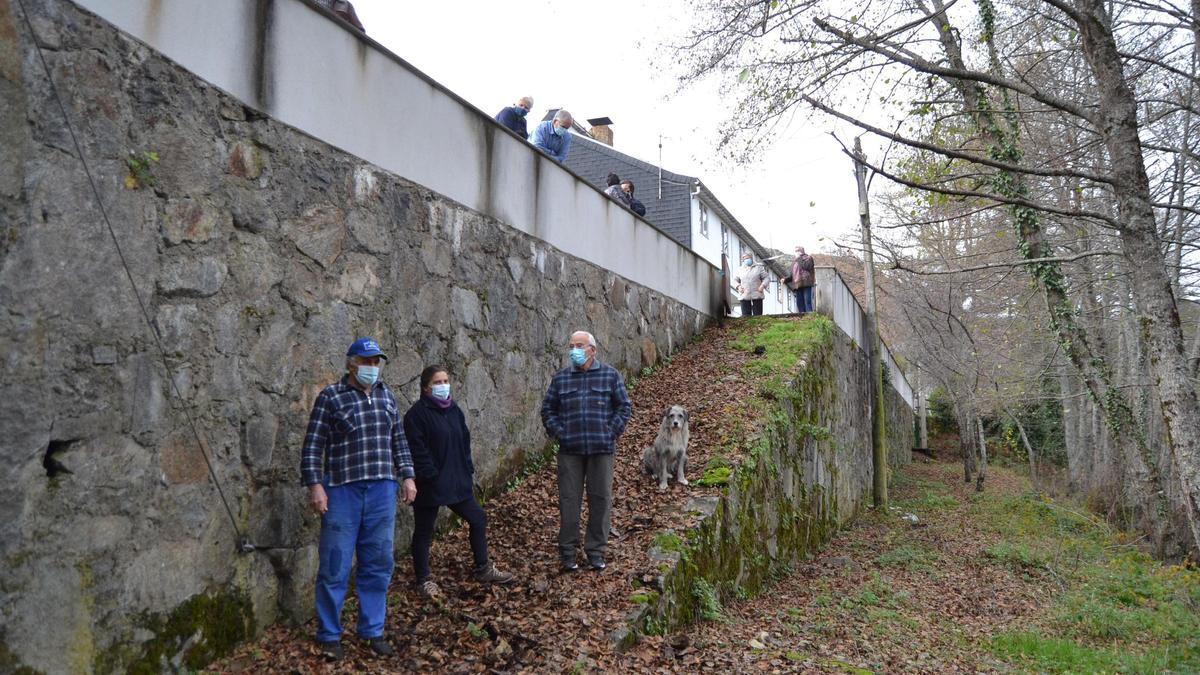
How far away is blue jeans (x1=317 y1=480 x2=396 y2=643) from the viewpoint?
4672 millimetres

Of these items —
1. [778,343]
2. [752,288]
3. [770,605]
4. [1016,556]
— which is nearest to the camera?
[770,605]

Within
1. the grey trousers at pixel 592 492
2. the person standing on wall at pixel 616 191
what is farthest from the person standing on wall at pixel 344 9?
the person standing on wall at pixel 616 191

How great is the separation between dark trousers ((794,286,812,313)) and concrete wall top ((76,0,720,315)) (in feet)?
20.3

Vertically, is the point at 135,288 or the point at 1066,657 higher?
the point at 135,288

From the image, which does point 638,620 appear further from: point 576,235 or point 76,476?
point 576,235

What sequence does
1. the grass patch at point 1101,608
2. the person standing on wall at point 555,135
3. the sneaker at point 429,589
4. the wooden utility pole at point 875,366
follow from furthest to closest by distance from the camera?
the wooden utility pole at point 875,366 → the person standing on wall at point 555,135 → the grass patch at point 1101,608 → the sneaker at point 429,589

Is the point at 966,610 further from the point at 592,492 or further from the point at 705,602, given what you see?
the point at 592,492

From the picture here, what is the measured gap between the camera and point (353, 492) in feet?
15.8

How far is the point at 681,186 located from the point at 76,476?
2631cm

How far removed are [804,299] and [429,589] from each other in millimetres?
11271

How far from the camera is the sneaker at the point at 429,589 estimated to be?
5555 mm

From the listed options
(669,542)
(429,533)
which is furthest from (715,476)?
(429,533)

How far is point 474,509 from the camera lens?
229 inches

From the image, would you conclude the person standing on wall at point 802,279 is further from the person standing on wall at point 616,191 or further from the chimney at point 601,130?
the chimney at point 601,130
